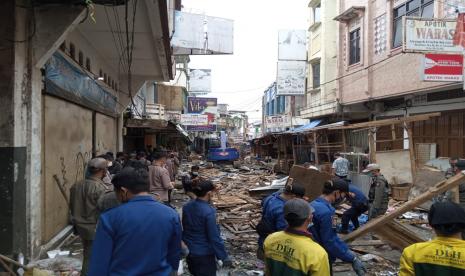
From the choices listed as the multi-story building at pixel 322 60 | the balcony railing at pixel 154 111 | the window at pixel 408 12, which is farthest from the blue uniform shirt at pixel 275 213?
the balcony railing at pixel 154 111

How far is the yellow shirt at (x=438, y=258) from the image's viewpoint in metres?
2.65

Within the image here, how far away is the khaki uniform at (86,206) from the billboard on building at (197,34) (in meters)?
11.6

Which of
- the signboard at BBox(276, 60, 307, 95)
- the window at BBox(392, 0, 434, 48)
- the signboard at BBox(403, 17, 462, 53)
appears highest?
the window at BBox(392, 0, 434, 48)

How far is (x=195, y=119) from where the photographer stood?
33469mm

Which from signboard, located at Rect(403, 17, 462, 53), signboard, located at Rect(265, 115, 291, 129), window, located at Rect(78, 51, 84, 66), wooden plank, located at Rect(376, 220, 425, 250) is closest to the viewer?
wooden plank, located at Rect(376, 220, 425, 250)

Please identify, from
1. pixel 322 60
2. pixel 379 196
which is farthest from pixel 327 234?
pixel 322 60

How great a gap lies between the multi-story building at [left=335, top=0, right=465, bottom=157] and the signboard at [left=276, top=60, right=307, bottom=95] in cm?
445

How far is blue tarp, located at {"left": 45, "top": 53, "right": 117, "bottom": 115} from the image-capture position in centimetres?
722

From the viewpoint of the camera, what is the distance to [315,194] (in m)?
8.16

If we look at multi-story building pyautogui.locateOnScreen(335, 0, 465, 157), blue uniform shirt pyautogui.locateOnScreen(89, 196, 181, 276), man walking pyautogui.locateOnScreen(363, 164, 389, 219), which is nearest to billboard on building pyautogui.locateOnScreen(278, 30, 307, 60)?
multi-story building pyautogui.locateOnScreen(335, 0, 465, 157)

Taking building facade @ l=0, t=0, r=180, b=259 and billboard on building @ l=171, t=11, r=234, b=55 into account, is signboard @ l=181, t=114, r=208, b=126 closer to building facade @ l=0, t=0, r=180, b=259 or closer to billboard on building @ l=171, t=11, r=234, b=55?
billboard on building @ l=171, t=11, r=234, b=55

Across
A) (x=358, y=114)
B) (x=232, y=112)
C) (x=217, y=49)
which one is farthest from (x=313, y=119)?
(x=232, y=112)

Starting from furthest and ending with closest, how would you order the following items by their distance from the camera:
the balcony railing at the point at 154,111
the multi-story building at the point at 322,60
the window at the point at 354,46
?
the balcony railing at the point at 154,111 → the multi-story building at the point at 322,60 → the window at the point at 354,46

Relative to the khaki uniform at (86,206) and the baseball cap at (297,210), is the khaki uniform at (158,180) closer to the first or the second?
the khaki uniform at (86,206)
